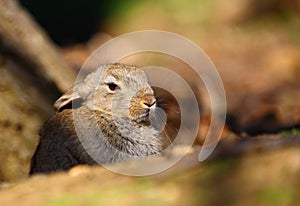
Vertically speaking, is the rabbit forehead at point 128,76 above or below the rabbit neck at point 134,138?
above

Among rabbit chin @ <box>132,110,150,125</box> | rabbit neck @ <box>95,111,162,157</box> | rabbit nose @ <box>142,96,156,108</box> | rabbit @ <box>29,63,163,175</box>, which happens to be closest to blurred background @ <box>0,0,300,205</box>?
rabbit @ <box>29,63,163,175</box>

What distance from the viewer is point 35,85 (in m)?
9.34

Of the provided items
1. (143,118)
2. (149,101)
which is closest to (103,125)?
(143,118)

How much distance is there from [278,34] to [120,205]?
11.1 meters

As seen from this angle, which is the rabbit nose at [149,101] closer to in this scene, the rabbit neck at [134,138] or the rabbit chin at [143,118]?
the rabbit chin at [143,118]

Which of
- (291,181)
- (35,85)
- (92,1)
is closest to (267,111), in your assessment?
(35,85)

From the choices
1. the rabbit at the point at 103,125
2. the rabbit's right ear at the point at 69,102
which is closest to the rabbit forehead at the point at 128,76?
the rabbit at the point at 103,125

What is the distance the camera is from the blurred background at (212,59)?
209 inches

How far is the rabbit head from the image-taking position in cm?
803

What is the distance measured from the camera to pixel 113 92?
27.0 feet

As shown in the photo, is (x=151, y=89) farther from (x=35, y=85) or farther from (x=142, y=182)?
(x=142, y=182)

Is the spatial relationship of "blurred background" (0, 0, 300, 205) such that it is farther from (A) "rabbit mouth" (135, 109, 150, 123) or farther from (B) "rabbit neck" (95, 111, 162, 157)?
(A) "rabbit mouth" (135, 109, 150, 123)

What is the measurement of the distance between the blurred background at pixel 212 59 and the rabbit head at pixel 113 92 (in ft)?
2.28

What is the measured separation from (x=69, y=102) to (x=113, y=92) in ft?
1.24
